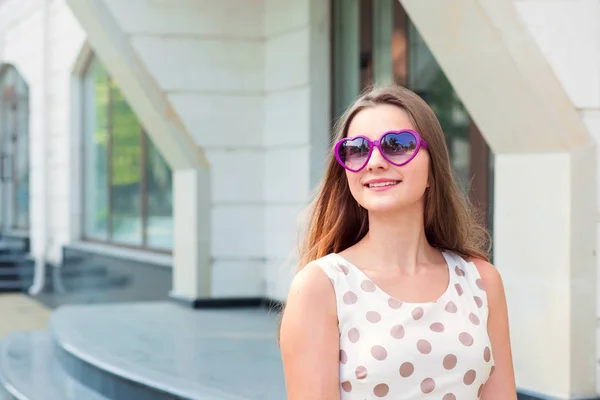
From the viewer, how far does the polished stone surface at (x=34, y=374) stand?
5.29 meters

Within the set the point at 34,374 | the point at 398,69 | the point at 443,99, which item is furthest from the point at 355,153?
the point at 34,374

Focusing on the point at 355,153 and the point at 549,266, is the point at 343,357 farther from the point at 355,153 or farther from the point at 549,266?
the point at 549,266

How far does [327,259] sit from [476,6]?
2.00 metres

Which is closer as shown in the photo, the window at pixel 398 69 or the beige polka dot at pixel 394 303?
the beige polka dot at pixel 394 303

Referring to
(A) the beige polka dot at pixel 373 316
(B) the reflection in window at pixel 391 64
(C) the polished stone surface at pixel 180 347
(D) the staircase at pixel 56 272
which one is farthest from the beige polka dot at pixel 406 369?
(D) the staircase at pixel 56 272

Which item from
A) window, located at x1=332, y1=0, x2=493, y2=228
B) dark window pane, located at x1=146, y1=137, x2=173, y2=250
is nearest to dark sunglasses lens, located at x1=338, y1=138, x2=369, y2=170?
window, located at x1=332, y1=0, x2=493, y2=228

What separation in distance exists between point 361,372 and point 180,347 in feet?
13.0

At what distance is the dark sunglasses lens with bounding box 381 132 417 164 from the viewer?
74.4 inches

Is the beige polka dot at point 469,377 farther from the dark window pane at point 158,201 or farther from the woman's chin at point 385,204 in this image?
the dark window pane at point 158,201

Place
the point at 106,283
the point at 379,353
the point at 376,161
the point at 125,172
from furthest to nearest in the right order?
the point at 125,172, the point at 106,283, the point at 376,161, the point at 379,353

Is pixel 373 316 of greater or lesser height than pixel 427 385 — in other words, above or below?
above

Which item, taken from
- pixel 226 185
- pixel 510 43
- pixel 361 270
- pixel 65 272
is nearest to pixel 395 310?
pixel 361 270

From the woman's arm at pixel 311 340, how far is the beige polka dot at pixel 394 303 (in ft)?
0.37

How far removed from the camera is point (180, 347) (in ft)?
18.5
